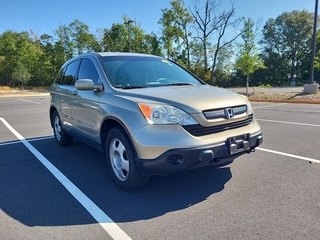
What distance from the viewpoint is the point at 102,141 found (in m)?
→ 3.87

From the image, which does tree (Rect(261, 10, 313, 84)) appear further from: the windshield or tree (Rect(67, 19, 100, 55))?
the windshield

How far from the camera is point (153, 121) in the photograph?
118 inches

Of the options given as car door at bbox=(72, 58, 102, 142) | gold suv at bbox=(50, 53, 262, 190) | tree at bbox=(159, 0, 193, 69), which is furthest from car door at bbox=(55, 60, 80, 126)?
tree at bbox=(159, 0, 193, 69)

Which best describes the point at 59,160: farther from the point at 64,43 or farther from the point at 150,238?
the point at 64,43

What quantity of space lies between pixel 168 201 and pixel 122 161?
0.77 metres

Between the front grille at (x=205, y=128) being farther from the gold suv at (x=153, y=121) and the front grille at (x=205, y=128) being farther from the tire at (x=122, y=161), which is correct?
the tire at (x=122, y=161)

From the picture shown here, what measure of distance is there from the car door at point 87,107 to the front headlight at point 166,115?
1.08m

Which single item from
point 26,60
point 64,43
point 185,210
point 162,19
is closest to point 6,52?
point 26,60

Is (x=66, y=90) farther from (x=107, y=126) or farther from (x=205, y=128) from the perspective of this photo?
(x=205, y=128)

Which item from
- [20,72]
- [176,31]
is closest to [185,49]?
[176,31]

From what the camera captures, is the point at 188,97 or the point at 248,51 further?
the point at 248,51

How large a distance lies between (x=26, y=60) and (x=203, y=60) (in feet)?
93.0

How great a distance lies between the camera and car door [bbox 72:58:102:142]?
3947mm

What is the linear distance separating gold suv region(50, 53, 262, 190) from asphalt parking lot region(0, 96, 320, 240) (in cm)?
41
